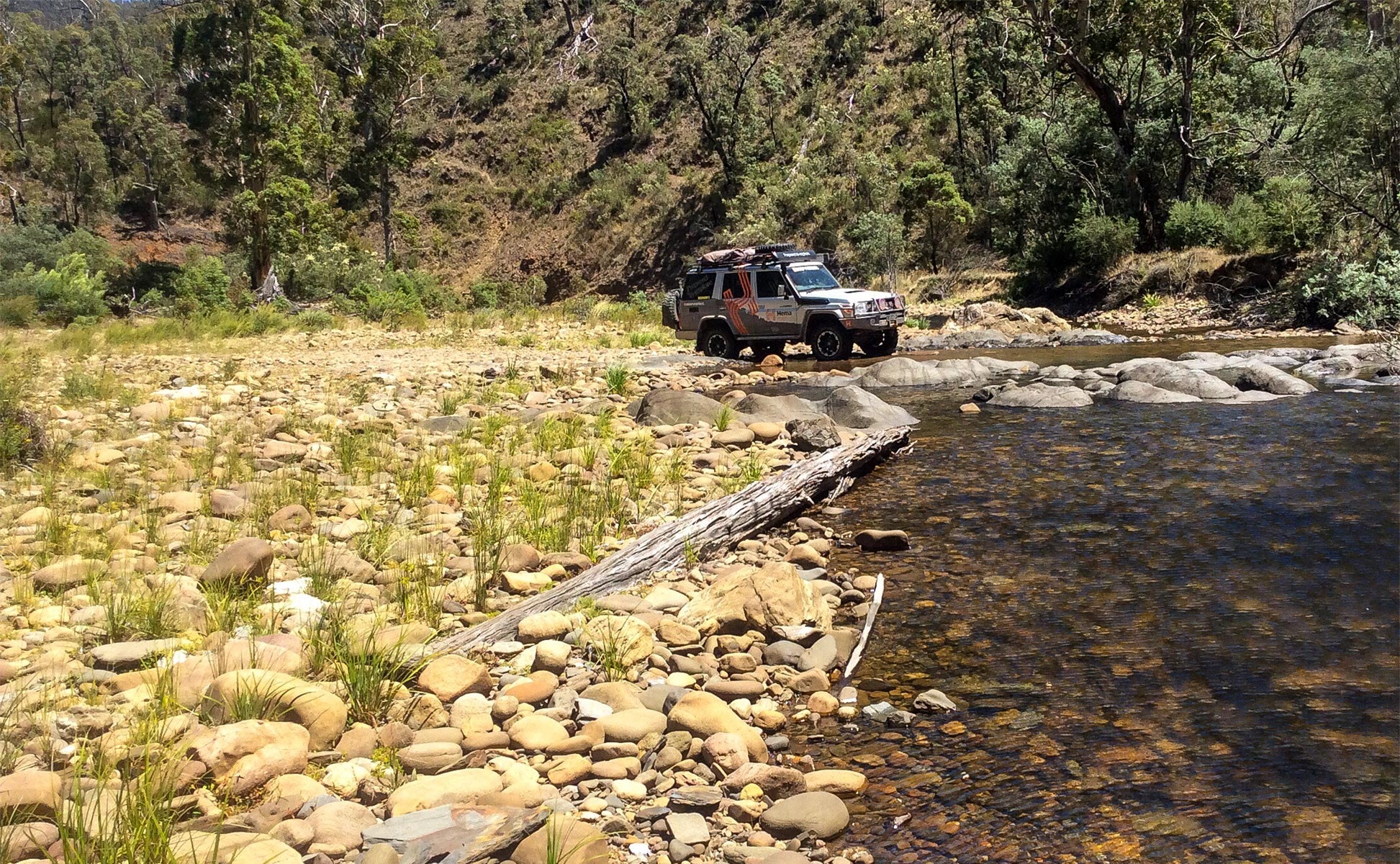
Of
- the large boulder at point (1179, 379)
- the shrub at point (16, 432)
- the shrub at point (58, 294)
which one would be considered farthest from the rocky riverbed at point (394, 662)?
the shrub at point (58, 294)

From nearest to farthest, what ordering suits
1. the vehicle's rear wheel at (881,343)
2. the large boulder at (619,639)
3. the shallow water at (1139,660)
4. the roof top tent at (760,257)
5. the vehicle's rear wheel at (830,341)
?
the shallow water at (1139,660) → the large boulder at (619,639) → the vehicle's rear wheel at (830,341) → the vehicle's rear wheel at (881,343) → the roof top tent at (760,257)

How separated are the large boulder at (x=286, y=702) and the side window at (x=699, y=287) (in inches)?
684

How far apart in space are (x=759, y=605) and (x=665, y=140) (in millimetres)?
54044

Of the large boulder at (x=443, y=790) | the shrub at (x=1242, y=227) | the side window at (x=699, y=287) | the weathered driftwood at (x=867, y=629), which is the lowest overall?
the weathered driftwood at (x=867, y=629)

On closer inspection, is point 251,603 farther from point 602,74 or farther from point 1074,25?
point 602,74

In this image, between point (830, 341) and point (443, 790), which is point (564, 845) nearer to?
point (443, 790)

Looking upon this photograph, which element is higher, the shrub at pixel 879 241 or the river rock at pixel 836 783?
the shrub at pixel 879 241

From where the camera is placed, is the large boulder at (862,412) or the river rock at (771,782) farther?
the large boulder at (862,412)

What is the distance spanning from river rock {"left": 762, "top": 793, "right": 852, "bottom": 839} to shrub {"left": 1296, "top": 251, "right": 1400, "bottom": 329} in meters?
16.8

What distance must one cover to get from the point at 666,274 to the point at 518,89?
24.6 m

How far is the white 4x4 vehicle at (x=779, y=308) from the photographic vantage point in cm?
1972

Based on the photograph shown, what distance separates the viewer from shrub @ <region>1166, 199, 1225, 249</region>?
82.4 ft

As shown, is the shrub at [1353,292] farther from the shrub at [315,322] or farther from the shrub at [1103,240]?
the shrub at [315,322]

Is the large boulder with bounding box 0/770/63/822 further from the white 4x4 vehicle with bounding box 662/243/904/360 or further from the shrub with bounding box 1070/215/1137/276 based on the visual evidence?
the shrub with bounding box 1070/215/1137/276
